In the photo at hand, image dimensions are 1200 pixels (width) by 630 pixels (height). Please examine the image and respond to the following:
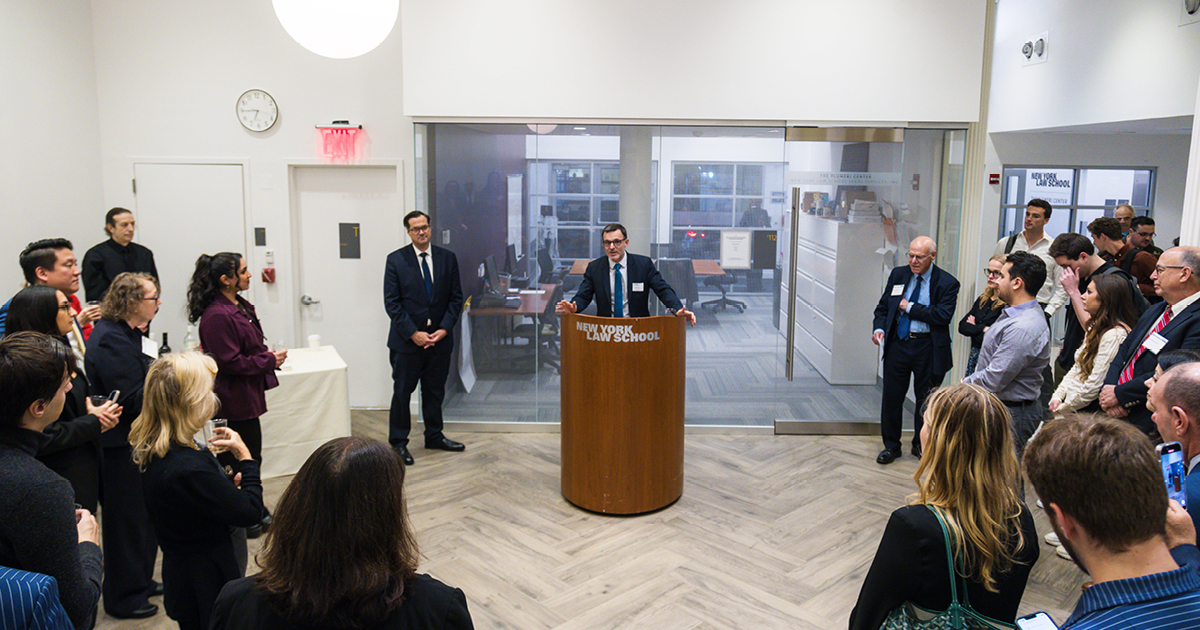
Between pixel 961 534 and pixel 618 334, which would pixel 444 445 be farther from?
pixel 961 534

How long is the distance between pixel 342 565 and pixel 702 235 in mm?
5096

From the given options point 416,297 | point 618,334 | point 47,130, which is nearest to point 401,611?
point 618,334

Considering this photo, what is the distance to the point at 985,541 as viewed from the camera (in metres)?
1.90

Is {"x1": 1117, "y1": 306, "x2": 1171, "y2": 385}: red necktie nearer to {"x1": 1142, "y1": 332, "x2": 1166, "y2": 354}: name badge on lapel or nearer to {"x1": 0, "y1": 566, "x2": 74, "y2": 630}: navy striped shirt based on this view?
{"x1": 1142, "y1": 332, "x2": 1166, "y2": 354}: name badge on lapel

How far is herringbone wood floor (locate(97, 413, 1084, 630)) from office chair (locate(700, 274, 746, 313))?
3.73ft

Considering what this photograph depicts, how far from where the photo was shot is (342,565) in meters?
1.44

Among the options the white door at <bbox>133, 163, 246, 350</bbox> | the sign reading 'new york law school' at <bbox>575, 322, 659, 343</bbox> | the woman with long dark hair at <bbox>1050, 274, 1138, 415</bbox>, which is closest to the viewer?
the woman with long dark hair at <bbox>1050, 274, 1138, 415</bbox>

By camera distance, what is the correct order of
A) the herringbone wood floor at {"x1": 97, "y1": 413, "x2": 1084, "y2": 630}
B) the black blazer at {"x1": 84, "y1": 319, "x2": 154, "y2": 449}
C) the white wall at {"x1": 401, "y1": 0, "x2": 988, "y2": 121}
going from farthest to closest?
the white wall at {"x1": 401, "y1": 0, "x2": 988, "y2": 121} < the herringbone wood floor at {"x1": 97, "y1": 413, "x2": 1084, "y2": 630} < the black blazer at {"x1": 84, "y1": 319, "x2": 154, "y2": 449}

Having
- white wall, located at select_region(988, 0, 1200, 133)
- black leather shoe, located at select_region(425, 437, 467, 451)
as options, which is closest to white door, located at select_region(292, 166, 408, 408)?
black leather shoe, located at select_region(425, 437, 467, 451)

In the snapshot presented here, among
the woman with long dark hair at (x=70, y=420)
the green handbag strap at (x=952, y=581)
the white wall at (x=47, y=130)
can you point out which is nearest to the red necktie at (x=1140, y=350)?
the green handbag strap at (x=952, y=581)

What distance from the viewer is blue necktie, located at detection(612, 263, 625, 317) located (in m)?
5.59

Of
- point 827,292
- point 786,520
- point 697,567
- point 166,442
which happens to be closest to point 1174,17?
point 827,292

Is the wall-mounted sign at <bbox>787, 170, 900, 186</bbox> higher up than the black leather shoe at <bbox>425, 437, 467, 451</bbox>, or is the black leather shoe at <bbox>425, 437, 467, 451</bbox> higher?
the wall-mounted sign at <bbox>787, 170, 900, 186</bbox>

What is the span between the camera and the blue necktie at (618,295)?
5586 mm
